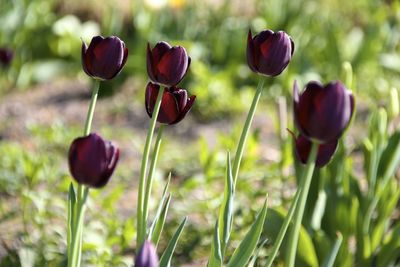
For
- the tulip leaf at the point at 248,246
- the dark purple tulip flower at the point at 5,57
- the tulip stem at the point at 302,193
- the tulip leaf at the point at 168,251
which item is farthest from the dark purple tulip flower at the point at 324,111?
the dark purple tulip flower at the point at 5,57

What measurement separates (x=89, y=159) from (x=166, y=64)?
10.9 inches

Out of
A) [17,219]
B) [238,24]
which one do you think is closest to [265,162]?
[17,219]

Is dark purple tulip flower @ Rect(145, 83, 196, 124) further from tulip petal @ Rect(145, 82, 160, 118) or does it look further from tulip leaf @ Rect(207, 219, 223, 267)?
tulip leaf @ Rect(207, 219, 223, 267)

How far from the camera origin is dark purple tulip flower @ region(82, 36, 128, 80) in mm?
1555

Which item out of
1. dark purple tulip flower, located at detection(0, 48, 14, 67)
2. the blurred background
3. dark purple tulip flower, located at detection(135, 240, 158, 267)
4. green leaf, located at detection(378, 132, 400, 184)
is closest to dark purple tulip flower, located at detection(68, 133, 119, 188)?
dark purple tulip flower, located at detection(135, 240, 158, 267)

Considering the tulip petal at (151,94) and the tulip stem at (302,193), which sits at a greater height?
the tulip petal at (151,94)

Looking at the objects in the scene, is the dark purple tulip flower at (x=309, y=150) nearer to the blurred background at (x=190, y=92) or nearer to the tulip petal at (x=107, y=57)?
the tulip petal at (x=107, y=57)

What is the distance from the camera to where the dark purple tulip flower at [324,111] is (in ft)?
4.36

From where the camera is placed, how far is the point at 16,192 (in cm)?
304

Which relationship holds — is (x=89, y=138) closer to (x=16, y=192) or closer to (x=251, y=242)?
(x=251, y=242)

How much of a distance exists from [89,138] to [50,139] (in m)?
2.18

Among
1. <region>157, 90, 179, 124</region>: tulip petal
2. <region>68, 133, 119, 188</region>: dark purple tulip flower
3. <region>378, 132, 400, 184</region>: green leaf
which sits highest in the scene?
<region>157, 90, 179, 124</region>: tulip petal

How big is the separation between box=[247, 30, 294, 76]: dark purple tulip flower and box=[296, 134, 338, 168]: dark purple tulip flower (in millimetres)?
145

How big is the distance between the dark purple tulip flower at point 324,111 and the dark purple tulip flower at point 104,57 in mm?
383
